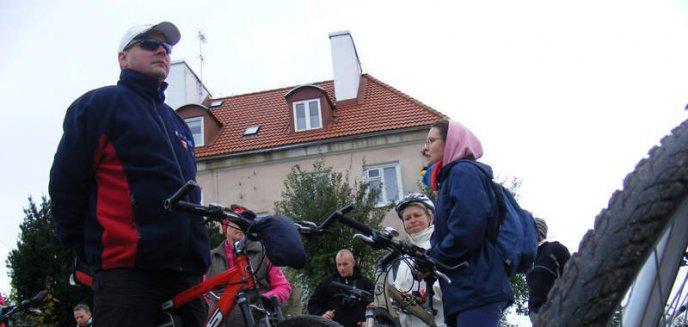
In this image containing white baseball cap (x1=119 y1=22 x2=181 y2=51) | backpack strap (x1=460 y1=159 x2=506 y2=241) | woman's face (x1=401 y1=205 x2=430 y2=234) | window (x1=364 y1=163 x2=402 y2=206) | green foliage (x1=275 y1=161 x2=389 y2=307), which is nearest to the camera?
white baseball cap (x1=119 y1=22 x2=181 y2=51)

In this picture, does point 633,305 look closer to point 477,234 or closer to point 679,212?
point 679,212

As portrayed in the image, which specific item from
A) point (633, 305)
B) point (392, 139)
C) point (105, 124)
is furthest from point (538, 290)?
point (392, 139)

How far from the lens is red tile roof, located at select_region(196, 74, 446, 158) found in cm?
2231

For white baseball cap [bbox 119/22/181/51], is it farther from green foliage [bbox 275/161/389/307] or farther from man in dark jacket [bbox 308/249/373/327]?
green foliage [bbox 275/161/389/307]

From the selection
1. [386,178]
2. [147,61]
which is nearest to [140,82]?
[147,61]

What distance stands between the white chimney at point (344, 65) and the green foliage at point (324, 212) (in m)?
6.59

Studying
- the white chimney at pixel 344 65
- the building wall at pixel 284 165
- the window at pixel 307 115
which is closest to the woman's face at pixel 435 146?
the building wall at pixel 284 165

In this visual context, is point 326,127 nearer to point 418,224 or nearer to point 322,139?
point 322,139

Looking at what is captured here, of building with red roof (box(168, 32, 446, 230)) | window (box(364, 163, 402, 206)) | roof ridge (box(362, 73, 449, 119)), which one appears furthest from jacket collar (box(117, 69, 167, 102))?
roof ridge (box(362, 73, 449, 119))

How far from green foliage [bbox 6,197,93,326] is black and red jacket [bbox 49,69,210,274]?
9.90 meters

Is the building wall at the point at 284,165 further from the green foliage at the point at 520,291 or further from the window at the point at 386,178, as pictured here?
the green foliage at the point at 520,291

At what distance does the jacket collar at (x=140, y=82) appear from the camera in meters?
3.21

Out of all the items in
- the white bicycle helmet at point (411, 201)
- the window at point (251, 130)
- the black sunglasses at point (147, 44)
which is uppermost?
the window at point (251, 130)

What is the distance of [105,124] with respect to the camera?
2.96 metres
